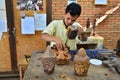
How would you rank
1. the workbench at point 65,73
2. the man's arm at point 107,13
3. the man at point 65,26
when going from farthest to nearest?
the man's arm at point 107,13 < the man at point 65,26 < the workbench at point 65,73

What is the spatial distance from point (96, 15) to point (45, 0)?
1.03 meters

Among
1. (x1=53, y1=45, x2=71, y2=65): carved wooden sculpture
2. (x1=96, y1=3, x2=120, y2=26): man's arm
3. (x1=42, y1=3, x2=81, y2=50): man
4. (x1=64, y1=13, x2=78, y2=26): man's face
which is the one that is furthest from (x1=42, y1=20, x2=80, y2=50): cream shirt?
(x1=96, y1=3, x2=120, y2=26): man's arm

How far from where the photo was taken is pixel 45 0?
3.43 m

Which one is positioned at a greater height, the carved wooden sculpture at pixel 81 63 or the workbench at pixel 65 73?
the carved wooden sculpture at pixel 81 63

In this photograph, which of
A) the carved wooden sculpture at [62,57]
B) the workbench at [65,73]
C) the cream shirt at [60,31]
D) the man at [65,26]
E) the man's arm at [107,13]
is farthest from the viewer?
the man's arm at [107,13]

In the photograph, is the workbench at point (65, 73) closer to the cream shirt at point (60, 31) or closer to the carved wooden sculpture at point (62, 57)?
the carved wooden sculpture at point (62, 57)

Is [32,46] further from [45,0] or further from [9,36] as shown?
[45,0]

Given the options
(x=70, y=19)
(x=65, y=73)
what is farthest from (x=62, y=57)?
(x=70, y=19)

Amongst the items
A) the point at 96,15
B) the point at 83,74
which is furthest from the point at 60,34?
the point at 96,15

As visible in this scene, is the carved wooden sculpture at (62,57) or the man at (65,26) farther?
the man at (65,26)

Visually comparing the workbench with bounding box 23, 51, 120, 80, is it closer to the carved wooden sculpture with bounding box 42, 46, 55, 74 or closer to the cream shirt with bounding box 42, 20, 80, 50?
the carved wooden sculpture with bounding box 42, 46, 55, 74

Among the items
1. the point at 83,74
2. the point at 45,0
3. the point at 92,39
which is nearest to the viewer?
the point at 83,74

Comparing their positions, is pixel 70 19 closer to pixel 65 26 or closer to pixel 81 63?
pixel 65 26

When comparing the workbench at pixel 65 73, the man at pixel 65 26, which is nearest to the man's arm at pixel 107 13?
the man at pixel 65 26
